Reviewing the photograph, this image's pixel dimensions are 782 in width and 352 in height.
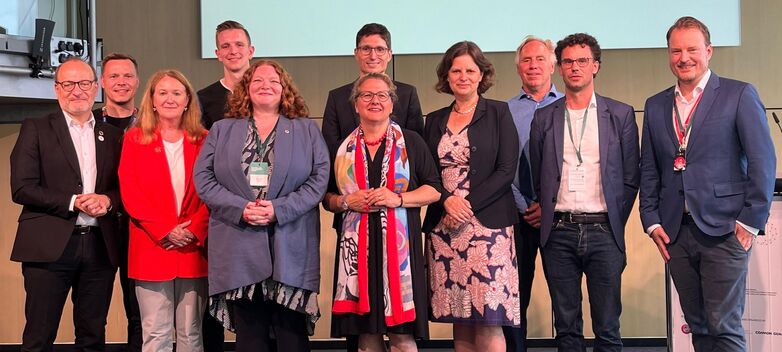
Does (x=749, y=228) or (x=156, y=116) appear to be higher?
(x=156, y=116)

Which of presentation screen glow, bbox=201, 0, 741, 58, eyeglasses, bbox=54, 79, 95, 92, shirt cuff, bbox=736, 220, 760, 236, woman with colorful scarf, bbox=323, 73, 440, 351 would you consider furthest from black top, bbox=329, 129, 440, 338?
presentation screen glow, bbox=201, 0, 741, 58

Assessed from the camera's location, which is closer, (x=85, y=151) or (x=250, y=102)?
(x=250, y=102)

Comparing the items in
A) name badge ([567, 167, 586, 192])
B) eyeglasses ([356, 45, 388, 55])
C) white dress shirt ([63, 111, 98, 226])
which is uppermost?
eyeglasses ([356, 45, 388, 55])

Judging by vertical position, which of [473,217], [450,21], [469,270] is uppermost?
[450,21]

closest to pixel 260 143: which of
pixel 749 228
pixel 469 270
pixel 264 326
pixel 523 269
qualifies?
pixel 264 326

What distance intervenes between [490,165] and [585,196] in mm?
438

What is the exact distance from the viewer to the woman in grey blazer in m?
3.29

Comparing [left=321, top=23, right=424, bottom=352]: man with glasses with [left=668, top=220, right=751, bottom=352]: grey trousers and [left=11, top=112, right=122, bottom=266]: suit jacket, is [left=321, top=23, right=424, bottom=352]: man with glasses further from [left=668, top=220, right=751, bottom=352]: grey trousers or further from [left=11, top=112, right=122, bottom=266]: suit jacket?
[left=668, top=220, right=751, bottom=352]: grey trousers

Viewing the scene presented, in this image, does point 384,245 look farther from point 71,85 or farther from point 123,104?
point 123,104

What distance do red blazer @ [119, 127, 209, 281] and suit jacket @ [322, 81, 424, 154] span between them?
710mm

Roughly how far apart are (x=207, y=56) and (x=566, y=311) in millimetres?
3502

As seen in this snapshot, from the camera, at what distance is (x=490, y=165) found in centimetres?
347

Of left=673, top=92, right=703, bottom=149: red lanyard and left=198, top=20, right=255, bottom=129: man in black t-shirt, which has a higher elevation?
left=198, top=20, right=255, bottom=129: man in black t-shirt

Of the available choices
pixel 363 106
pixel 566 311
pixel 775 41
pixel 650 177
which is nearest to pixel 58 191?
pixel 363 106
